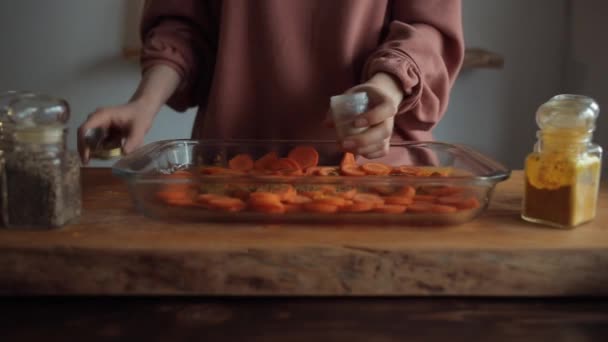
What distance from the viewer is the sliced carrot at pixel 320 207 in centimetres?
67

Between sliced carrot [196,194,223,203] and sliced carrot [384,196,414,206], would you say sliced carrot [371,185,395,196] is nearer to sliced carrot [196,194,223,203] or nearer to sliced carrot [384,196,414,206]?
sliced carrot [384,196,414,206]

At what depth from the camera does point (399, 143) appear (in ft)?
3.05

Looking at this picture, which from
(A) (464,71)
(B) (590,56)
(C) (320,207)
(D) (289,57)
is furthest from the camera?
(A) (464,71)

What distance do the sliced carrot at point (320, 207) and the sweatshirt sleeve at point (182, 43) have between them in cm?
50

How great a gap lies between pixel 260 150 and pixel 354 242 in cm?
35

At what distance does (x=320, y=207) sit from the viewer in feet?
2.22

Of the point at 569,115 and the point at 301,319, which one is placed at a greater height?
the point at 569,115

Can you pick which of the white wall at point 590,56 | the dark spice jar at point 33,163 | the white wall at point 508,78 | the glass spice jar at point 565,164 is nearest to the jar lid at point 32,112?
the dark spice jar at point 33,163

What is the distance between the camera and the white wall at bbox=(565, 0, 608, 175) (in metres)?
1.85

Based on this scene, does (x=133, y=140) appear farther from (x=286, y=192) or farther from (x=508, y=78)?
(x=508, y=78)

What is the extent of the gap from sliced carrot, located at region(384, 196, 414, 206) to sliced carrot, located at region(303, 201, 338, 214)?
59 millimetres

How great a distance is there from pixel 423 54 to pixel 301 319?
1.62ft

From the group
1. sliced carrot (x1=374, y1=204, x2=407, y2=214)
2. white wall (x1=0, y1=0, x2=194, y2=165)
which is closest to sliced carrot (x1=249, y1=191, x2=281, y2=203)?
sliced carrot (x1=374, y1=204, x2=407, y2=214)

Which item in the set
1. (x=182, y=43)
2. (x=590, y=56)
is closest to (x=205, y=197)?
(x=182, y=43)
